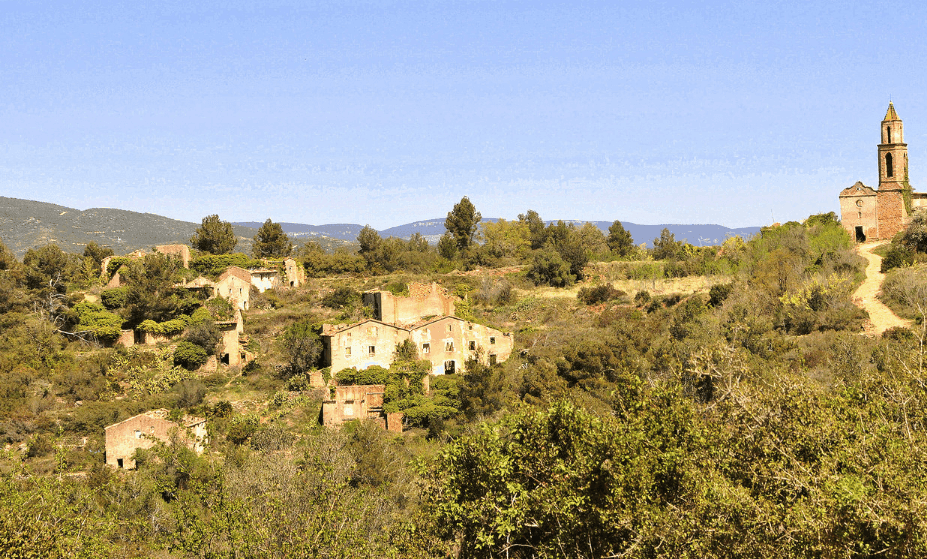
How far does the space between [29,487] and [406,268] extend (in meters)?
44.9

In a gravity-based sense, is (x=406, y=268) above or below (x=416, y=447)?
above

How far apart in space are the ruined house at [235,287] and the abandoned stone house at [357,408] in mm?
14227

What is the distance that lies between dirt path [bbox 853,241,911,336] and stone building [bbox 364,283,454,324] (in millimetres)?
20635

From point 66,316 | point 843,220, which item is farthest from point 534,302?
point 66,316

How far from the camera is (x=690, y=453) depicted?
45.4ft

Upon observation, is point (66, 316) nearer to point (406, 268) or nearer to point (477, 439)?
point (406, 268)

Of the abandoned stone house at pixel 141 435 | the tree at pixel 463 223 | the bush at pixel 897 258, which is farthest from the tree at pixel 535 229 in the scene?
the abandoned stone house at pixel 141 435

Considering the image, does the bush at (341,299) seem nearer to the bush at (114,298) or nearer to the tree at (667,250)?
the bush at (114,298)

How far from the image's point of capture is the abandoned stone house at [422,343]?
127 feet

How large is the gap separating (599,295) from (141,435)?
95.4 feet

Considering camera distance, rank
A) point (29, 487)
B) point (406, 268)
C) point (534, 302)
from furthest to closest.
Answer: point (406, 268) < point (534, 302) < point (29, 487)

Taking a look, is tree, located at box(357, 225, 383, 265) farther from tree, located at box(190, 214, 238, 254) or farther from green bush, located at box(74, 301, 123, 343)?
green bush, located at box(74, 301, 123, 343)

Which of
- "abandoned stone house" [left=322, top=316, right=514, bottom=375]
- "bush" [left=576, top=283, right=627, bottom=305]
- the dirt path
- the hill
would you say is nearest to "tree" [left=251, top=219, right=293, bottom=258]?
"abandoned stone house" [left=322, top=316, right=514, bottom=375]

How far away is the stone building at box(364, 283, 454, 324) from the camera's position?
43.1 m
